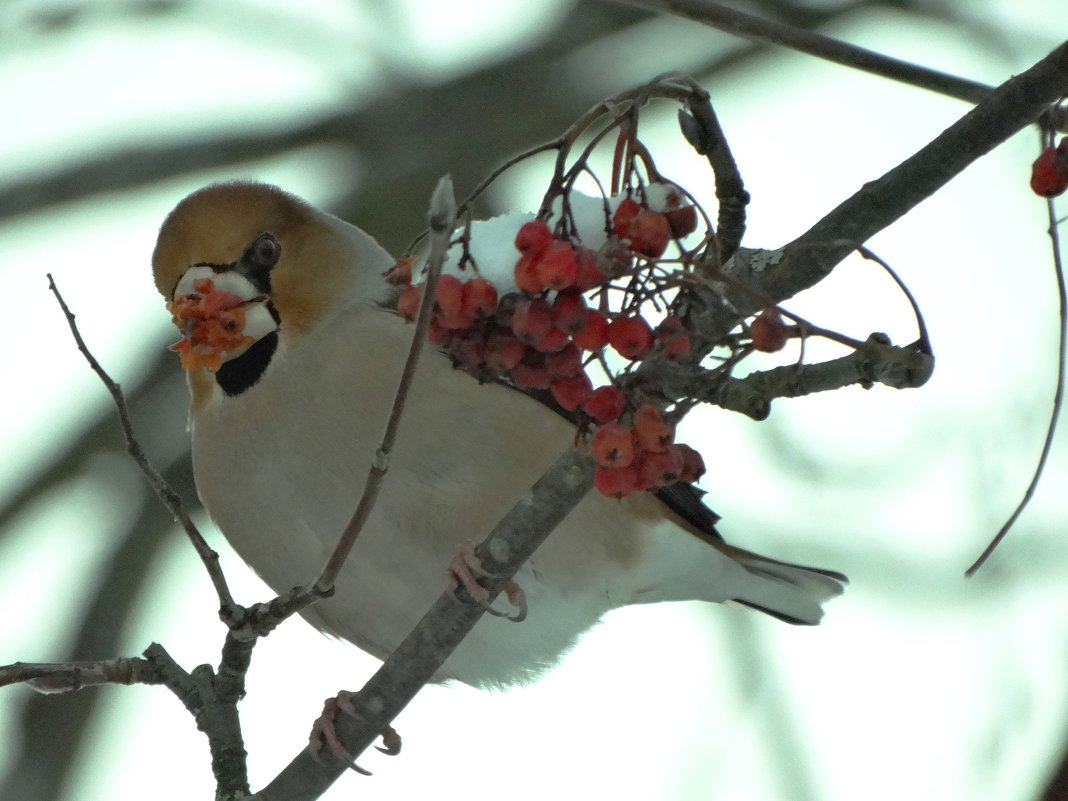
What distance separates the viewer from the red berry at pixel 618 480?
1981 mm

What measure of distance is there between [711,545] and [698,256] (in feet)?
6.54

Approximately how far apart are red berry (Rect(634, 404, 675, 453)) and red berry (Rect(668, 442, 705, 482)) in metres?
0.13

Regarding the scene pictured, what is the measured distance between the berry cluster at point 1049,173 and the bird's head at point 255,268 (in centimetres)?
202

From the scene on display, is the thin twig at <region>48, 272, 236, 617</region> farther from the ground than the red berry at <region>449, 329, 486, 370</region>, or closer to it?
closer to it

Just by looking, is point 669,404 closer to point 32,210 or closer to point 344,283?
point 344,283

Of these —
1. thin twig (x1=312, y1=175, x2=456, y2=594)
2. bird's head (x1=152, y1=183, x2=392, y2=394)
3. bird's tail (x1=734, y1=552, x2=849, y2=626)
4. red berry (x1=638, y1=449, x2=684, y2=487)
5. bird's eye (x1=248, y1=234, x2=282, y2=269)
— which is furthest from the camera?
bird's tail (x1=734, y1=552, x2=849, y2=626)

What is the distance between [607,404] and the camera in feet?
6.49

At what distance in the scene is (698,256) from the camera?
205 centimetres

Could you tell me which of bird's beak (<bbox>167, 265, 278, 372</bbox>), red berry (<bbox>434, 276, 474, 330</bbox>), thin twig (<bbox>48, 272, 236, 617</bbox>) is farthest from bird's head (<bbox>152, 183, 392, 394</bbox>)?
red berry (<bbox>434, 276, 474, 330</bbox>)

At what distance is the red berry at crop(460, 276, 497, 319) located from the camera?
2008mm

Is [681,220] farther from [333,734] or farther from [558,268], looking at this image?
[333,734]

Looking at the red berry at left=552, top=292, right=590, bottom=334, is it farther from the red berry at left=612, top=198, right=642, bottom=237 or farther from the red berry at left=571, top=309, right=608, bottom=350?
the red berry at left=612, top=198, right=642, bottom=237

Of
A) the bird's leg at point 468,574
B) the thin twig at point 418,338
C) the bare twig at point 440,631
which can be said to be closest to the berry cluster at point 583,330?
the bare twig at point 440,631

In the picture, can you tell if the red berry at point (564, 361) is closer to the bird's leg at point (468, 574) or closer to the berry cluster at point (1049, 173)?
the bird's leg at point (468, 574)
